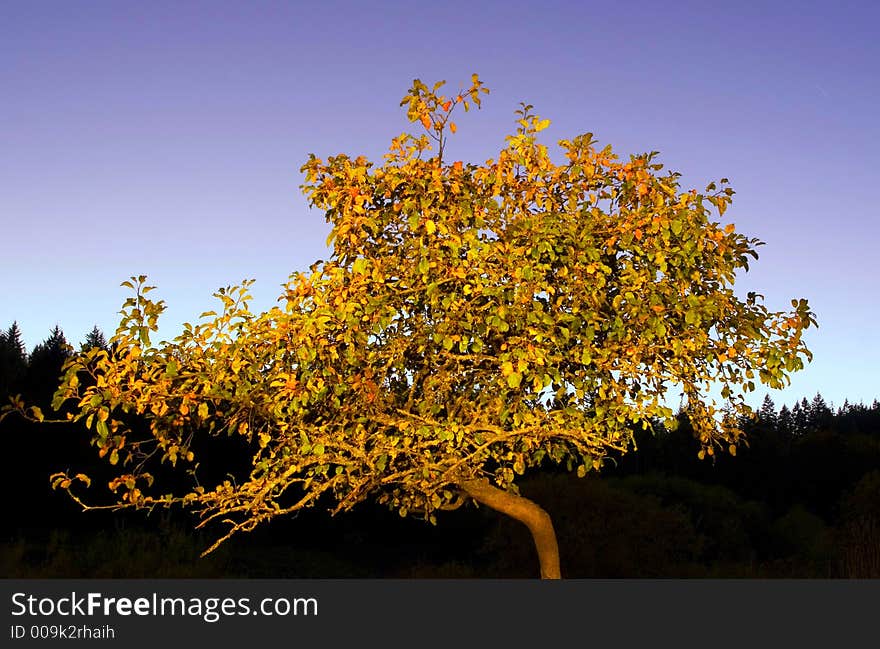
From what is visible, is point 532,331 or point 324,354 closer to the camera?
point 532,331

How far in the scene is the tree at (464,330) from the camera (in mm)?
10062

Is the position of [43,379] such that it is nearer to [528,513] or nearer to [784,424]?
[528,513]

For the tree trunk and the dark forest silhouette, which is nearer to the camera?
the tree trunk

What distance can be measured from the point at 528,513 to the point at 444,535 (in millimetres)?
24452

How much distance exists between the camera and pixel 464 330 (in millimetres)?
10602

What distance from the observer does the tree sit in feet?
33.0

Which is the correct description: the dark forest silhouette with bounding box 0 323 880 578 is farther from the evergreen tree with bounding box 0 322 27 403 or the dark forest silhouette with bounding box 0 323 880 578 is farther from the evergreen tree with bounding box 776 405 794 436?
the evergreen tree with bounding box 776 405 794 436

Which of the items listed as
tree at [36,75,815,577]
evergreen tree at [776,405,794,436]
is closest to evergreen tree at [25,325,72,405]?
tree at [36,75,815,577]

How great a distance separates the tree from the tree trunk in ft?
2.02

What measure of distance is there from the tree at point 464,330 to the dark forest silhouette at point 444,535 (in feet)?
6.68

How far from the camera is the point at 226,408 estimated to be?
42.7ft
